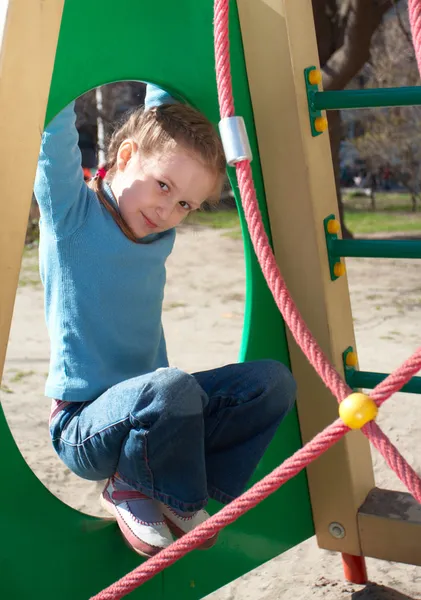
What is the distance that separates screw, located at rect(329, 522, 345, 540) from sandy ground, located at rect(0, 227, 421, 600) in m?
0.15

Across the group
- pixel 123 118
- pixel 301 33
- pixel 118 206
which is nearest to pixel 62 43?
pixel 118 206

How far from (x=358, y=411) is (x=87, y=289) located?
0.70 m

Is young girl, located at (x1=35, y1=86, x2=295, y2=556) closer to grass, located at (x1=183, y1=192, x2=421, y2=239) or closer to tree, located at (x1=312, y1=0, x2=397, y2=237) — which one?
tree, located at (x1=312, y1=0, x2=397, y2=237)

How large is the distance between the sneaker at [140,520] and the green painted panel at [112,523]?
0.09 metres

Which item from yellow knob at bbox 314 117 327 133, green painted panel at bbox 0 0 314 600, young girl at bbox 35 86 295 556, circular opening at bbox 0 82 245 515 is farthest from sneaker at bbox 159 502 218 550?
circular opening at bbox 0 82 245 515

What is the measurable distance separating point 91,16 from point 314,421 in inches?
41.2

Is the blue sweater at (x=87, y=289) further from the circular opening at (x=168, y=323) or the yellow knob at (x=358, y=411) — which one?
the circular opening at (x=168, y=323)

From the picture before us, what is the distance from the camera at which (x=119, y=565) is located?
172 centimetres

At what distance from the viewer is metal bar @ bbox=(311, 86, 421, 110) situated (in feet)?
5.90

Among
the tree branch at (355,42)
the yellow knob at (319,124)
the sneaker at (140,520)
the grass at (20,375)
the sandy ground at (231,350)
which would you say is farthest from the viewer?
the tree branch at (355,42)

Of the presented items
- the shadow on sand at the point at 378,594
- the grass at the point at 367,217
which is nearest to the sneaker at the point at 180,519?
the shadow on sand at the point at 378,594

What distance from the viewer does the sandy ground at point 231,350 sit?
2197mm

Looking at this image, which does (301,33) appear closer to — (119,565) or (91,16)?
(91,16)

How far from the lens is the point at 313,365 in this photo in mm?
1240
